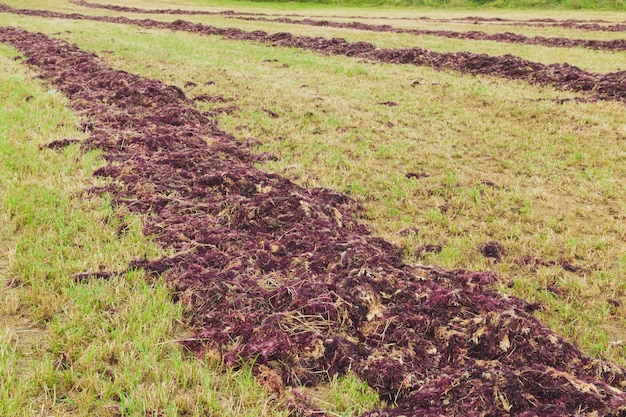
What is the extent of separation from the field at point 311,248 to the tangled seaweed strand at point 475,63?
18 cm

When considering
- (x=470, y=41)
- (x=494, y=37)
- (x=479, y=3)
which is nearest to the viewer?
(x=470, y=41)

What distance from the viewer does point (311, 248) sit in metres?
4.85

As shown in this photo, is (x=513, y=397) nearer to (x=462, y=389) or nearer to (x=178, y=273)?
(x=462, y=389)

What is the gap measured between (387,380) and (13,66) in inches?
612

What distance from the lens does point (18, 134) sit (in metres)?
7.91

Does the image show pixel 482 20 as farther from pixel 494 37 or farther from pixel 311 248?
pixel 311 248

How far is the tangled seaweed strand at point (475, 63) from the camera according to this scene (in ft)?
41.2

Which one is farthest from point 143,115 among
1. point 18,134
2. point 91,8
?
point 91,8

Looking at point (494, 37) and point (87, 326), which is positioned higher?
point (494, 37)

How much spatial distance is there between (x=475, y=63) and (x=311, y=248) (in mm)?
13117

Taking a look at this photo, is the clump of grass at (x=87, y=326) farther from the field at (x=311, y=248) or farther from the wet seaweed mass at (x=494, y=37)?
the wet seaweed mass at (x=494, y=37)

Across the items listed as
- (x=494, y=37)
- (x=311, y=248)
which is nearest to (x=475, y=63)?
(x=494, y=37)

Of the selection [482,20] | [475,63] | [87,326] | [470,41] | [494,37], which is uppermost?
[482,20]

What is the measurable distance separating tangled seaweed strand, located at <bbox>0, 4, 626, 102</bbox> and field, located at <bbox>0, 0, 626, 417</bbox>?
0.18m
